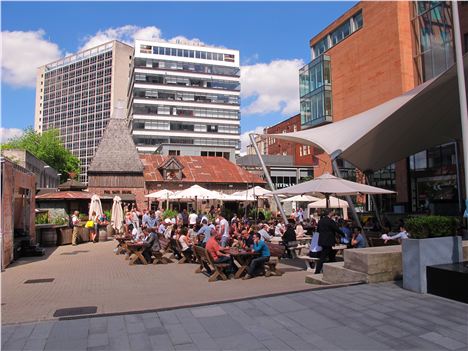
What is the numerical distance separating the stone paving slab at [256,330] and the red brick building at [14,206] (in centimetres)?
A: 705

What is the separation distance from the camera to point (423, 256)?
7027 mm

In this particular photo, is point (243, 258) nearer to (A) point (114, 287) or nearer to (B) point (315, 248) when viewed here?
(B) point (315, 248)

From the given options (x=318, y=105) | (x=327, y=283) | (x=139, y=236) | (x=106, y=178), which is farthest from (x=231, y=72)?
(x=327, y=283)

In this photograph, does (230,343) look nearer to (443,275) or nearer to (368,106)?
(443,275)

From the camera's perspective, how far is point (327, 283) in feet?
26.9

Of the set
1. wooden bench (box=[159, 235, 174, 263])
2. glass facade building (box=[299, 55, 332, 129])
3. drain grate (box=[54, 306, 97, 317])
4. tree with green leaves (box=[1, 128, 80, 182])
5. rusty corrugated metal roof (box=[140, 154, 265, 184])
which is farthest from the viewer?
tree with green leaves (box=[1, 128, 80, 182])

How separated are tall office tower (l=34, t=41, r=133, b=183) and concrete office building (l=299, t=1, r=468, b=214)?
8024cm

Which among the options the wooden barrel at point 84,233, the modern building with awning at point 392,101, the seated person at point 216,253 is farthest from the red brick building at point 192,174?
the seated person at point 216,253

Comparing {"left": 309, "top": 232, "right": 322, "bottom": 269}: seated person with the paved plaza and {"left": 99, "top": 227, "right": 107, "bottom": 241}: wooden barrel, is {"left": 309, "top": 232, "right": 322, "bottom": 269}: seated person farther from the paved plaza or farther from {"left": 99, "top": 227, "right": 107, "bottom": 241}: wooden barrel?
{"left": 99, "top": 227, "right": 107, "bottom": 241}: wooden barrel

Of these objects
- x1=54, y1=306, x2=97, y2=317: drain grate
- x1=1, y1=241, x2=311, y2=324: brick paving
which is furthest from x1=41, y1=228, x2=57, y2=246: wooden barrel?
x1=54, y1=306, x2=97, y2=317: drain grate

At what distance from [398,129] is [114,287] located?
1143 cm

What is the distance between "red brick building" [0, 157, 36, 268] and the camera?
11.7m

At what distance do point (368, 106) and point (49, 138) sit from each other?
5163 centimetres

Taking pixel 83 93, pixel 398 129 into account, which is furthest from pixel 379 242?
pixel 83 93
